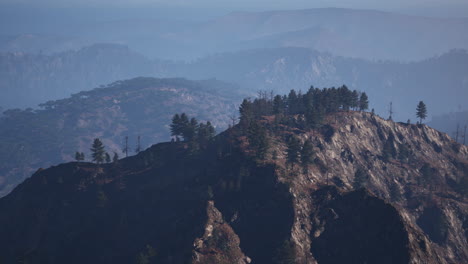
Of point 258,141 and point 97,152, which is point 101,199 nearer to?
point 97,152

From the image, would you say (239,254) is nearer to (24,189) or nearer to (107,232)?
(107,232)

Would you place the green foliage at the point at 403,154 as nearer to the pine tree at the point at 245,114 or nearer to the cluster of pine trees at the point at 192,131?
the pine tree at the point at 245,114

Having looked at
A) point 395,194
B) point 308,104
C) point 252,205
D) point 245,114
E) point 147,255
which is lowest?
point 147,255

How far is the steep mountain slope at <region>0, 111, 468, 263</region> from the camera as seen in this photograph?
8944 centimetres

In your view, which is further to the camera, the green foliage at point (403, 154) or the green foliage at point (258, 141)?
the green foliage at point (403, 154)

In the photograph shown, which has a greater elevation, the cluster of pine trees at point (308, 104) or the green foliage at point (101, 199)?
the cluster of pine trees at point (308, 104)

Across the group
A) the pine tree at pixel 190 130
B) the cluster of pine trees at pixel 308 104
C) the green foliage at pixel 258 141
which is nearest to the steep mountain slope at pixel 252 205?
the green foliage at pixel 258 141

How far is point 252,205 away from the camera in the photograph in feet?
331

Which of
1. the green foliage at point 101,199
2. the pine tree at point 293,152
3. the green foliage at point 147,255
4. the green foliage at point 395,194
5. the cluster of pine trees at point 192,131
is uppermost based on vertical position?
the cluster of pine trees at point 192,131

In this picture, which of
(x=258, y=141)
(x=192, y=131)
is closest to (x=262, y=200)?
(x=258, y=141)

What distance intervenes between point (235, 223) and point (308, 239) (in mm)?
18044

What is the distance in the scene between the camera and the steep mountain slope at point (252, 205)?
8944 centimetres

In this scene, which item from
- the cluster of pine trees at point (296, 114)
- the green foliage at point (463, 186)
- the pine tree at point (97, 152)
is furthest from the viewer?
the green foliage at point (463, 186)

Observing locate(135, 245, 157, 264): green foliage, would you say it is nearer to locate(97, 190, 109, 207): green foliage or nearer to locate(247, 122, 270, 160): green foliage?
locate(97, 190, 109, 207): green foliage
